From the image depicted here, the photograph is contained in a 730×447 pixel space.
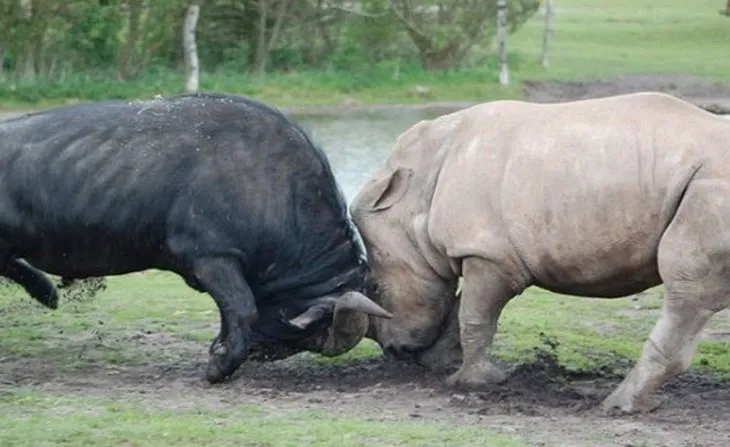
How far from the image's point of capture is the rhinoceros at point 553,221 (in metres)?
8.21

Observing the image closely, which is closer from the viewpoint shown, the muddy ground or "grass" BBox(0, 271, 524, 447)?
"grass" BBox(0, 271, 524, 447)

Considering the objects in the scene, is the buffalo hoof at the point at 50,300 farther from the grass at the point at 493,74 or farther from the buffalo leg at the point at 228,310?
the grass at the point at 493,74

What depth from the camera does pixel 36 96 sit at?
100 ft

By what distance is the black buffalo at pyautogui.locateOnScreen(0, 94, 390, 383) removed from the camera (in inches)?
358

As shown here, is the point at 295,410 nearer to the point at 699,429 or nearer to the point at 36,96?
the point at 699,429


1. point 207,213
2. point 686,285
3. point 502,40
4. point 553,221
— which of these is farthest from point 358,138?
point 686,285

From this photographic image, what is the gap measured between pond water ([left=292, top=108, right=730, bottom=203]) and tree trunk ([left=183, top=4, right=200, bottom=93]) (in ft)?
9.58

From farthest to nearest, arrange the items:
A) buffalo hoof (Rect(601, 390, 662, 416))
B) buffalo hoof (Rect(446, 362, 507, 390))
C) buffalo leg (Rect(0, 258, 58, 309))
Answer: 1. buffalo leg (Rect(0, 258, 58, 309))
2. buffalo hoof (Rect(446, 362, 507, 390))
3. buffalo hoof (Rect(601, 390, 662, 416))

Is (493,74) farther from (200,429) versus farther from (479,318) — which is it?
(200,429)

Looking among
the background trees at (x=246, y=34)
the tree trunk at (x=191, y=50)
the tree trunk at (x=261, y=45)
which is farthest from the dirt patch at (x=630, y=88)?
the tree trunk at (x=191, y=50)

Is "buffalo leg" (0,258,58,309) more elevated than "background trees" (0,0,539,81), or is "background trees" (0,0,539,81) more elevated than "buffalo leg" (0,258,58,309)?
"buffalo leg" (0,258,58,309)

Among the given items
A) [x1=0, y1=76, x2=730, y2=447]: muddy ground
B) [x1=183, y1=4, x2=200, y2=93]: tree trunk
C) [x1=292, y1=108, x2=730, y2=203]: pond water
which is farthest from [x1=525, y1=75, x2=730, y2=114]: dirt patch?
[x1=0, y1=76, x2=730, y2=447]: muddy ground

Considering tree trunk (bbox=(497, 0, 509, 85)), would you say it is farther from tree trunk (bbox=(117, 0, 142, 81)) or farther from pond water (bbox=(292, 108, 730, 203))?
tree trunk (bbox=(117, 0, 142, 81))

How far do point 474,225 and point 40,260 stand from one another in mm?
2389
